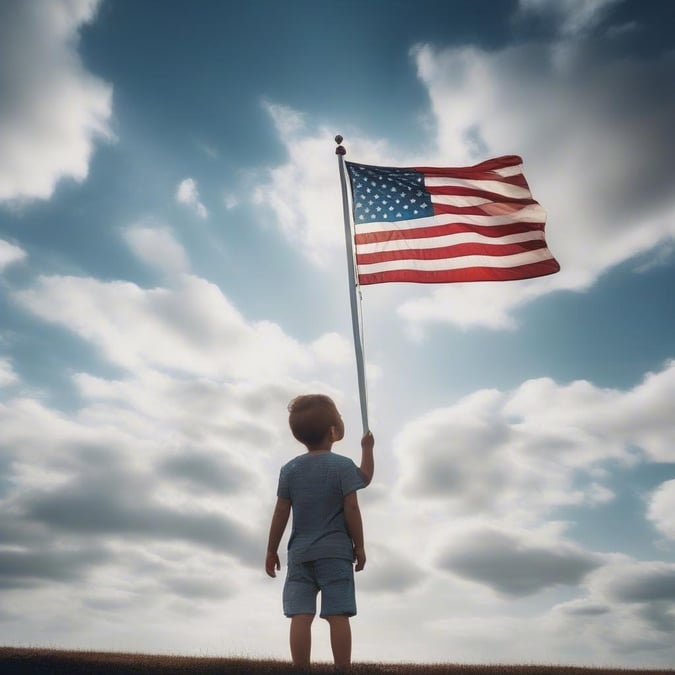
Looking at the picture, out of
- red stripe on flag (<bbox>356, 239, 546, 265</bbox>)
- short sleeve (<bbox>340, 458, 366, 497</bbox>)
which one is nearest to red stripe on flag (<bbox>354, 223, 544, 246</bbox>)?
red stripe on flag (<bbox>356, 239, 546, 265</bbox>)

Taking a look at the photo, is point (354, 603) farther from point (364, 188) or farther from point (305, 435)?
point (364, 188)

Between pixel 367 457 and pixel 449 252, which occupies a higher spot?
pixel 449 252

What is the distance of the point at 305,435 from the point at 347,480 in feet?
1.89

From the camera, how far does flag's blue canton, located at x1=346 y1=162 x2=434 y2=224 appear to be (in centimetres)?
946

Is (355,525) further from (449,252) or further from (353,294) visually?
(449,252)

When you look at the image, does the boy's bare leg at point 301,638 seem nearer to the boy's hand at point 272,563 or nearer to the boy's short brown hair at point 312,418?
the boy's hand at point 272,563

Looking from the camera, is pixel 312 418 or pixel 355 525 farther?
pixel 312 418

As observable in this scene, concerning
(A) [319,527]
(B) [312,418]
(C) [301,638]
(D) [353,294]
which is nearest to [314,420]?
(B) [312,418]

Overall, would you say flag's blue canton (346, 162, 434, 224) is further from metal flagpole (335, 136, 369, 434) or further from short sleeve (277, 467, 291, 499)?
short sleeve (277, 467, 291, 499)

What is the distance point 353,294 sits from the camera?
8156mm

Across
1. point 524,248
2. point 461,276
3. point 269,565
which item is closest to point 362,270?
point 461,276

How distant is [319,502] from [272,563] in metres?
0.81

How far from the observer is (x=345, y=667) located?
5.02 metres

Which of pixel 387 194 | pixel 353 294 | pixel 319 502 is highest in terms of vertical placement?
pixel 387 194
